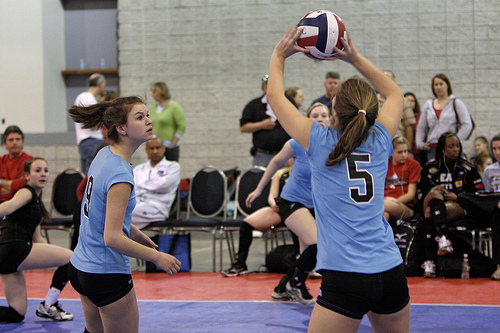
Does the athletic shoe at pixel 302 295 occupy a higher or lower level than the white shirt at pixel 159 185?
lower

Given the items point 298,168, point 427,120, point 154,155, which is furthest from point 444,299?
point 154,155

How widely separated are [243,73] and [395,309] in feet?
27.3

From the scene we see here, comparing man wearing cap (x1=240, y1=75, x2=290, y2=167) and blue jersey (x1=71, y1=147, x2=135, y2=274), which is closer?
blue jersey (x1=71, y1=147, x2=135, y2=274)

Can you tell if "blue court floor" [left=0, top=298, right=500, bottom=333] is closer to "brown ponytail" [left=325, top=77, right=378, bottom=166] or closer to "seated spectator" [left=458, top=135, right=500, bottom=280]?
"seated spectator" [left=458, top=135, right=500, bottom=280]

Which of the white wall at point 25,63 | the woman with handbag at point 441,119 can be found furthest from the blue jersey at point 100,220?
the white wall at point 25,63

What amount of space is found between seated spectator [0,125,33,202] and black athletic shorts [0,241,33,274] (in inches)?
94.1

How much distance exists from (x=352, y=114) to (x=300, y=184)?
257 centimetres

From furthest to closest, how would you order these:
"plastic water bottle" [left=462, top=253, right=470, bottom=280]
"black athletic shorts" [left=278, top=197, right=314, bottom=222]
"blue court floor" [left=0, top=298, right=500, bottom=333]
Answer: "plastic water bottle" [left=462, top=253, right=470, bottom=280] < "black athletic shorts" [left=278, top=197, right=314, bottom=222] < "blue court floor" [left=0, top=298, right=500, bottom=333]

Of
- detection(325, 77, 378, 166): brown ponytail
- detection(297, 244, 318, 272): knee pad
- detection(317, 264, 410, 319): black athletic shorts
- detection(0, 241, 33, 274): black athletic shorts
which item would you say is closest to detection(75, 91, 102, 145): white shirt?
detection(0, 241, 33, 274): black athletic shorts

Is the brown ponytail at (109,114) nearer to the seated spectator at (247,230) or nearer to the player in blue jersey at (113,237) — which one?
the player in blue jersey at (113,237)

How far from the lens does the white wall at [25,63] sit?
1070cm

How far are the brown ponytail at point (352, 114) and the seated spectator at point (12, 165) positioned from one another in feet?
17.3

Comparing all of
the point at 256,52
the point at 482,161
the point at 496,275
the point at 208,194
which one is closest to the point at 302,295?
the point at 496,275

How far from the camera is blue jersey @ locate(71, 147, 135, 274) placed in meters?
2.61
